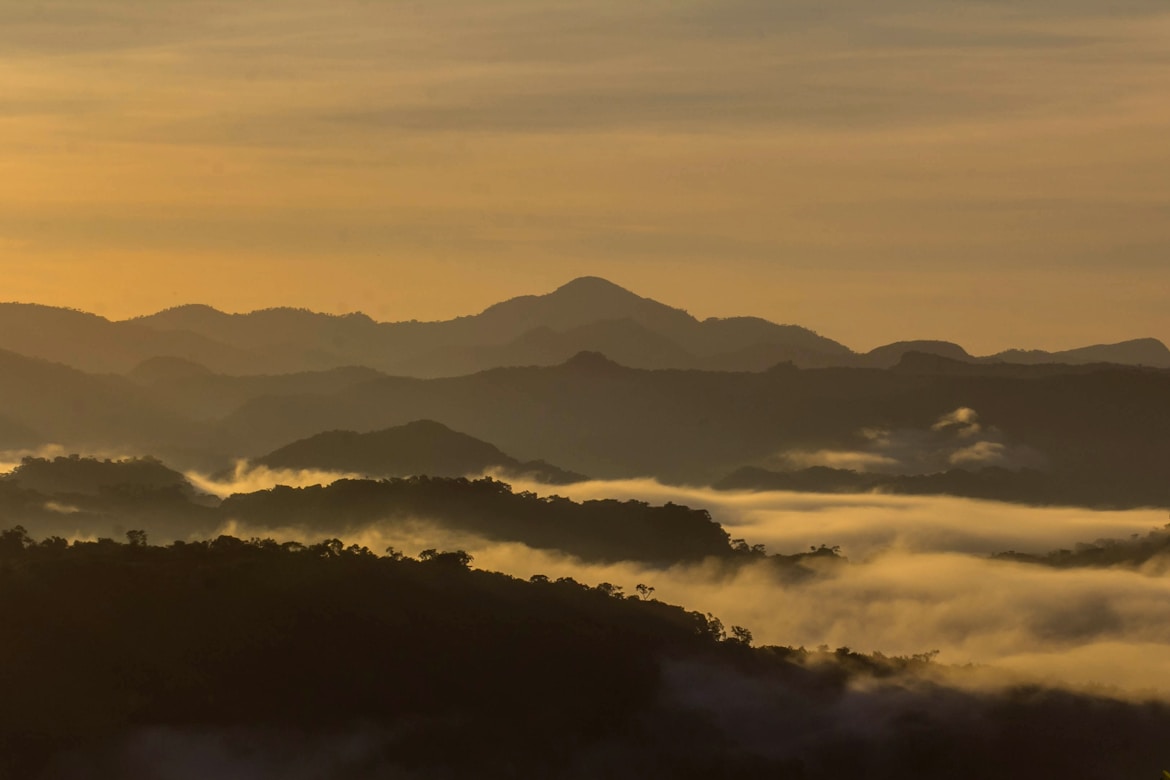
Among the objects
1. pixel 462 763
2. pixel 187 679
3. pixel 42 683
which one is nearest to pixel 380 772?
pixel 462 763

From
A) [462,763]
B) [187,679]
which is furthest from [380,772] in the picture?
[187,679]

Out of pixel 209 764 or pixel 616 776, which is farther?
pixel 616 776

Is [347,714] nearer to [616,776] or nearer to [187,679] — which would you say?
[187,679]

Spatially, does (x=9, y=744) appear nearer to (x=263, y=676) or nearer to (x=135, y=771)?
(x=135, y=771)

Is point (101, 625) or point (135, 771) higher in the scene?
point (101, 625)

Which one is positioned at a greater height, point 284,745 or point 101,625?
point 101,625

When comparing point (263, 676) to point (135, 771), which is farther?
point (263, 676)

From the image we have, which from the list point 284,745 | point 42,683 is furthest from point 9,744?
point 284,745
